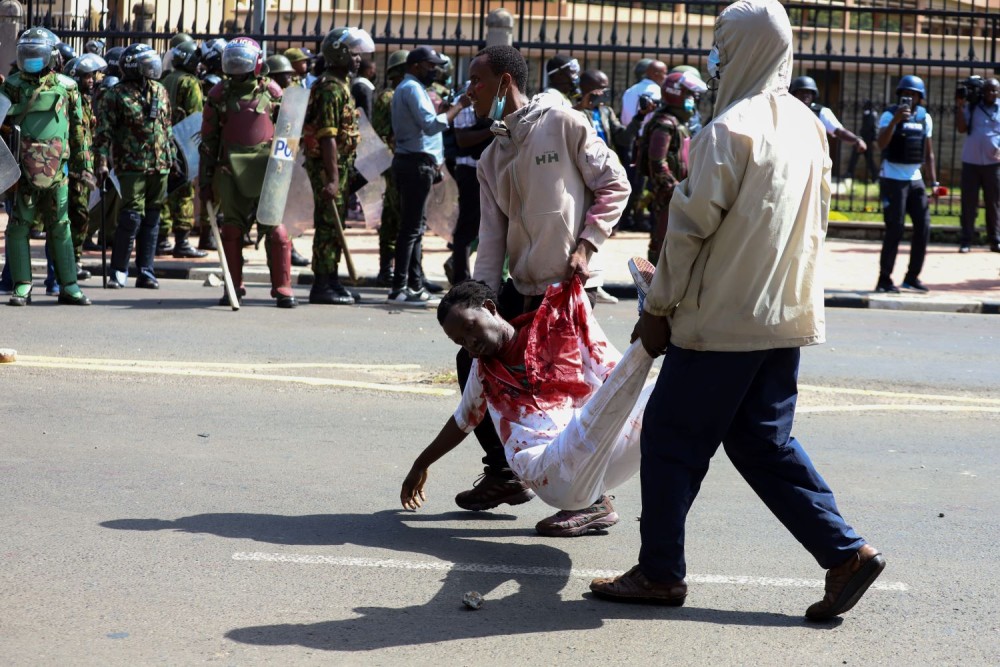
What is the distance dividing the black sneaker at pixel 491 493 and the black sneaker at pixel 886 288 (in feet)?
27.9

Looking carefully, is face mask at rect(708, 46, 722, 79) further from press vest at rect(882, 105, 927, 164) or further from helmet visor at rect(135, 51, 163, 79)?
press vest at rect(882, 105, 927, 164)

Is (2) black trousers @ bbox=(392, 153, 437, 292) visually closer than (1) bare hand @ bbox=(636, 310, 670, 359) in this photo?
No

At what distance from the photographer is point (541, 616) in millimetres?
4359

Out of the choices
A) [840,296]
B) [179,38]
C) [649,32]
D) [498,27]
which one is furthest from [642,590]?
[649,32]

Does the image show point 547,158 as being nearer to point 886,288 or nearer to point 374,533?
point 374,533

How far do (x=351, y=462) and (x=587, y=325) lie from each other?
1.68 metres

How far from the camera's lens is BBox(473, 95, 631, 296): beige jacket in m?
5.43

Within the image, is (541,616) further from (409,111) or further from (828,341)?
(409,111)

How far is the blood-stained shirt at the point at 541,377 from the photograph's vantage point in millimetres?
4941

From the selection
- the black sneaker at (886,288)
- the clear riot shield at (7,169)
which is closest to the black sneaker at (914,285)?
the black sneaker at (886,288)

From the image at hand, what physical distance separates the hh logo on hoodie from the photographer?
1226 cm

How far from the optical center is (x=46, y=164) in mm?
10234

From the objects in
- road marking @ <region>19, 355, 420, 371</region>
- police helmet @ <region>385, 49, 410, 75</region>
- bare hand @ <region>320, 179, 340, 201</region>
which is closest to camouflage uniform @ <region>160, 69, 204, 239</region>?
police helmet @ <region>385, 49, 410, 75</region>

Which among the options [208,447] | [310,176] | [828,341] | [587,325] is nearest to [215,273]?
[310,176]
